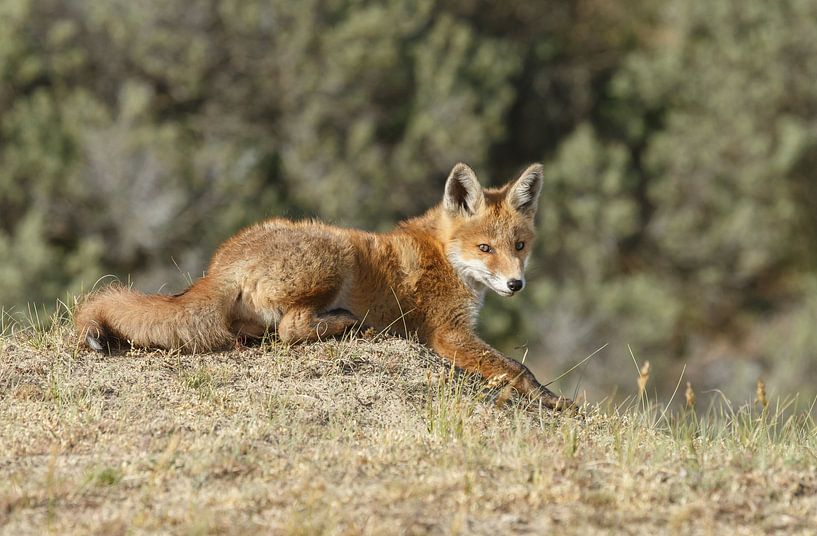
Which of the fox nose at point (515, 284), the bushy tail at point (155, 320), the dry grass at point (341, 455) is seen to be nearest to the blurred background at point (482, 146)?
the fox nose at point (515, 284)

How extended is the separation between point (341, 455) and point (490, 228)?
2785mm

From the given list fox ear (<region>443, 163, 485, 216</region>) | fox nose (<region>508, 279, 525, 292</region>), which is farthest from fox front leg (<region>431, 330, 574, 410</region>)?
fox ear (<region>443, 163, 485, 216</region>)

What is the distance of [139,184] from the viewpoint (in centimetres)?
1742

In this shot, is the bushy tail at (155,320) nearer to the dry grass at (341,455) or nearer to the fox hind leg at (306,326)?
the dry grass at (341,455)

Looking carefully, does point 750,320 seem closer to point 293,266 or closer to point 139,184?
point 139,184

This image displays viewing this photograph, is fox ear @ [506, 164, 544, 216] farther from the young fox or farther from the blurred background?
the blurred background

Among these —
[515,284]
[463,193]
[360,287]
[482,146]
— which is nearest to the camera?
[360,287]

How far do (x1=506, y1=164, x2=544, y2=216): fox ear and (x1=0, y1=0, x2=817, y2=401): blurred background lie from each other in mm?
9033

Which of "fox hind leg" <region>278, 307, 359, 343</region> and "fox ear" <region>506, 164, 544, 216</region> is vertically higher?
"fox ear" <region>506, 164, 544, 216</region>

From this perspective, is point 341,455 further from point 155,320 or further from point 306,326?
point 155,320

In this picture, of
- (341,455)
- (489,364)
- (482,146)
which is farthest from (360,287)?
(482,146)

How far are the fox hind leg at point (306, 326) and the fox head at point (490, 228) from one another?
1.12 m

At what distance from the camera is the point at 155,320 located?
231 inches

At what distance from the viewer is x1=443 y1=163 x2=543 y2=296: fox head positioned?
6.85 m
